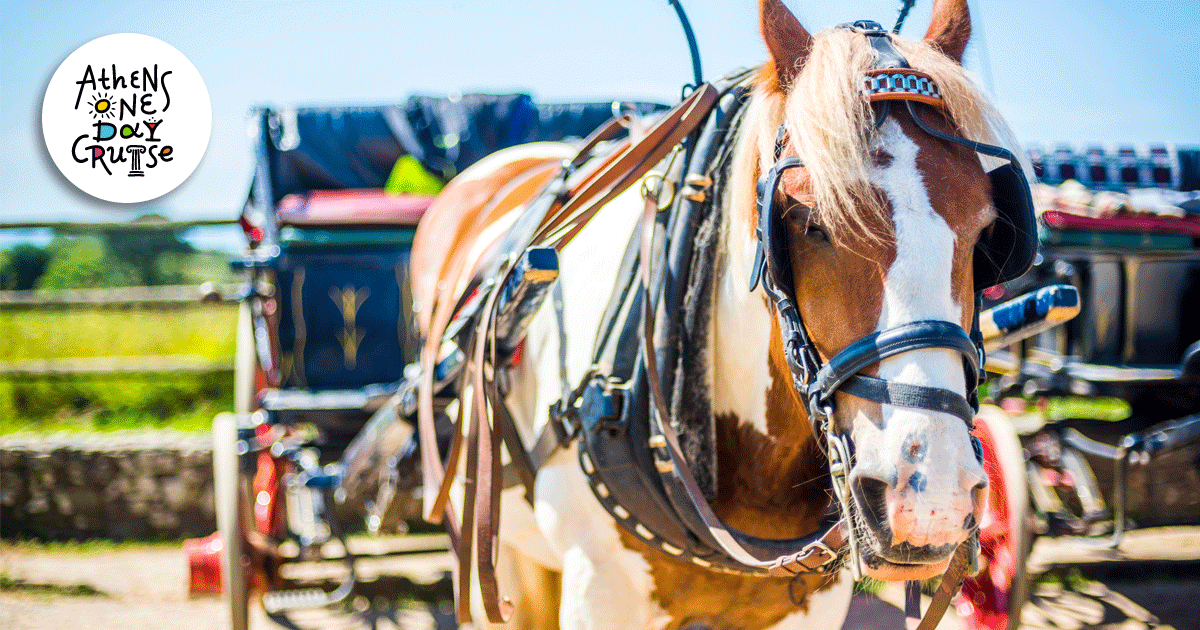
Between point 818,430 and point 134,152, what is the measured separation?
8.95 ft

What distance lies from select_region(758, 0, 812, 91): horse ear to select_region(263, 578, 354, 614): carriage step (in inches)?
95.2

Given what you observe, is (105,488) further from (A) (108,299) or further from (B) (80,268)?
(B) (80,268)

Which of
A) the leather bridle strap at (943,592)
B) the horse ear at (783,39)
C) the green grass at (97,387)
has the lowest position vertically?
the green grass at (97,387)

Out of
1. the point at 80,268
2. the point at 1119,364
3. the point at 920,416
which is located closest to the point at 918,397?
the point at 920,416

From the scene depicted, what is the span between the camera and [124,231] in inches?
138

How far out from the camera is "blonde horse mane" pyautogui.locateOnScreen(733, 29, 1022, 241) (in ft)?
3.00

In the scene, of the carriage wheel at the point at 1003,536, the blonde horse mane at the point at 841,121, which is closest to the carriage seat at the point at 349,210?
the blonde horse mane at the point at 841,121

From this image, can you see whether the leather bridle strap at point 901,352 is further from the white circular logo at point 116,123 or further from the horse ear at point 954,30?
the white circular logo at point 116,123

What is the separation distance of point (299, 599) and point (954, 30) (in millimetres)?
2678

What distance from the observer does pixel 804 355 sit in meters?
0.97

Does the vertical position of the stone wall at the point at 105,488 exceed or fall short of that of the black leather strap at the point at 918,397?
it falls short

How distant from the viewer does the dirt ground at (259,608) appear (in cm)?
311

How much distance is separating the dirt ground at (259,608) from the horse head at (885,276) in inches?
95.0

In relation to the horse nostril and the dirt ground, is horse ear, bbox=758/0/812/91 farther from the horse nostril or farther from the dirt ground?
the dirt ground
